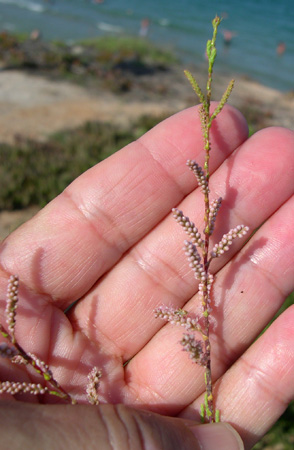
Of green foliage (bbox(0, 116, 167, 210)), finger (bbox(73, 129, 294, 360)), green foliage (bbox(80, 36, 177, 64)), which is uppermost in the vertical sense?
green foliage (bbox(80, 36, 177, 64))

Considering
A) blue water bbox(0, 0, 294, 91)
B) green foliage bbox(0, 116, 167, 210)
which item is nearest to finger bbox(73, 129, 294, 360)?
green foliage bbox(0, 116, 167, 210)

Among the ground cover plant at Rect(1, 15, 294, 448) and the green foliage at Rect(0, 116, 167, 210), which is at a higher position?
the ground cover plant at Rect(1, 15, 294, 448)

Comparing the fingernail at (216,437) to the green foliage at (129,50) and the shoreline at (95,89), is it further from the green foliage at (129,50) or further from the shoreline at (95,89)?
the green foliage at (129,50)

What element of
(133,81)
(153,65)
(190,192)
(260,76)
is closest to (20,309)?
(190,192)

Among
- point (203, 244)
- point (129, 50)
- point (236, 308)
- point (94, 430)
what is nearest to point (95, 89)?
point (129, 50)

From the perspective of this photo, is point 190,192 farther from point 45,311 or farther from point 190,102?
point 190,102

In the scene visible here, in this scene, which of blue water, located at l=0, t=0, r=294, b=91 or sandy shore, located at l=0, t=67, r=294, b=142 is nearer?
sandy shore, located at l=0, t=67, r=294, b=142

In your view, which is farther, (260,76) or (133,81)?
→ (260,76)

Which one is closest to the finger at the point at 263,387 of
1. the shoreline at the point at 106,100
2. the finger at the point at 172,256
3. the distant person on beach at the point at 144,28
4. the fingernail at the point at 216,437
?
the fingernail at the point at 216,437

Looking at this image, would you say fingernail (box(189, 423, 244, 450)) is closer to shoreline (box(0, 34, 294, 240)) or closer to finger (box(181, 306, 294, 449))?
finger (box(181, 306, 294, 449))
